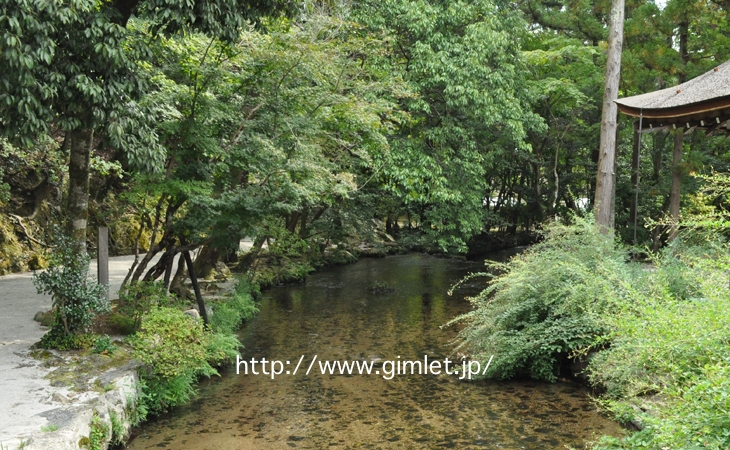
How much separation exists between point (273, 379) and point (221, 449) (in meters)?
2.57

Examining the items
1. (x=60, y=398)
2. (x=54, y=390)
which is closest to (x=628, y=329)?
(x=60, y=398)

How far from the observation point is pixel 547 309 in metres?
8.82

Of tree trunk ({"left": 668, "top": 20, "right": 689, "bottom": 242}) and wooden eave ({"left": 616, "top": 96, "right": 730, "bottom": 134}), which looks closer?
wooden eave ({"left": 616, "top": 96, "right": 730, "bottom": 134})

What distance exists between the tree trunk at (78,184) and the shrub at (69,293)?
0.71ft

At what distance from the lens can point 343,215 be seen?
18078 millimetres

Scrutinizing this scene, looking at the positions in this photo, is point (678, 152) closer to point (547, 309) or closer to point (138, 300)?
point (547, 309)

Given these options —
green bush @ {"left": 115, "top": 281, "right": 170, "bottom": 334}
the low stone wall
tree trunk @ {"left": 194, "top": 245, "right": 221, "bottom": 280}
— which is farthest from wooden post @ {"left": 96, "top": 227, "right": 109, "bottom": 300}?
tree trunk @ {"left": 194, "top": 245, "right": 221, "bottom": 280}

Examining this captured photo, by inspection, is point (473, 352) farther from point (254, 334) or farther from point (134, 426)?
point (134, 426)

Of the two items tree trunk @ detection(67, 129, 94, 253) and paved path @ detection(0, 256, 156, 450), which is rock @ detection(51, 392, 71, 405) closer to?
paved path @ detection(0, 256, 156, 450)

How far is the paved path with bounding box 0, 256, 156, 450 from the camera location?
210 inches

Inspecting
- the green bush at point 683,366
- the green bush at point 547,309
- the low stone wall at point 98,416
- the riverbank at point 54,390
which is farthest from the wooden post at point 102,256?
the green bush at point 683,366

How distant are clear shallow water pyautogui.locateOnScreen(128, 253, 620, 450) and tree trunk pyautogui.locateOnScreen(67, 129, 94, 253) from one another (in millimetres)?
2580

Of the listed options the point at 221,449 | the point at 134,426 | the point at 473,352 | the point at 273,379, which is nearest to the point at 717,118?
the point at 473,352

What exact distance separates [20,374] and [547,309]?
22.4 ft
